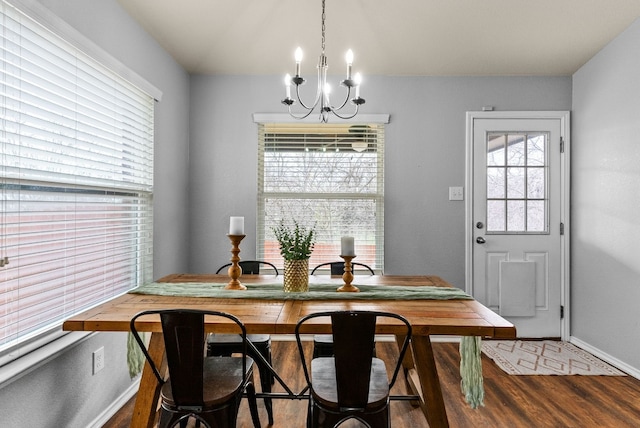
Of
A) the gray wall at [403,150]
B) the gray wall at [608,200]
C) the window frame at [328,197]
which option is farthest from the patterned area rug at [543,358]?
the window frame at [328,197]

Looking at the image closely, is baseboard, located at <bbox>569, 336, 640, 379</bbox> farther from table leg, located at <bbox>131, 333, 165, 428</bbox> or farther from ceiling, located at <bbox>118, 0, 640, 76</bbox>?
table leg, located at <bbox>131, 333, 165, 428</bbox>

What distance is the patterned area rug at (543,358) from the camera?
2.92 m

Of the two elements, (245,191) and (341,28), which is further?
(245,191)

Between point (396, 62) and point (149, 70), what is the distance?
1911 millimetres

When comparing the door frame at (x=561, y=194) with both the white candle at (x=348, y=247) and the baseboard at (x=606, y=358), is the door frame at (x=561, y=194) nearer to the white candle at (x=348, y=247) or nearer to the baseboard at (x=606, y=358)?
the baseboard at (x=606, y=358)

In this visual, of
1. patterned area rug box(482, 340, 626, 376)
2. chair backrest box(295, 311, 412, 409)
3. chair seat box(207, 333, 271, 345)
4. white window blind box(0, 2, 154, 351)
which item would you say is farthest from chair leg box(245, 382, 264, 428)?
patterned area rug box(482, 340, 626, 376)

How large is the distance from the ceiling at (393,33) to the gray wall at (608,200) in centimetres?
25

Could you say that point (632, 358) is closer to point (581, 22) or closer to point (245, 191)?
point (581, 22)

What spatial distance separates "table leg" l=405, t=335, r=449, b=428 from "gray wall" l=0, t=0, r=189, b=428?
5.37 ft

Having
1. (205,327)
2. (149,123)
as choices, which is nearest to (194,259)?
(149,123)

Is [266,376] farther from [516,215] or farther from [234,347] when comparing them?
[516,215]

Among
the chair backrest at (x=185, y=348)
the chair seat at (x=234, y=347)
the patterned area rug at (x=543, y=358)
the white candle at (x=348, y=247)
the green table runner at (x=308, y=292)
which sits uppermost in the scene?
the white candle at (x=348, y=247)

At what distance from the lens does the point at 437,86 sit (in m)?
3.65

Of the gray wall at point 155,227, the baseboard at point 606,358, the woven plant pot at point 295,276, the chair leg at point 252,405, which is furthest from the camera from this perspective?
the baseboard at point 606,358
